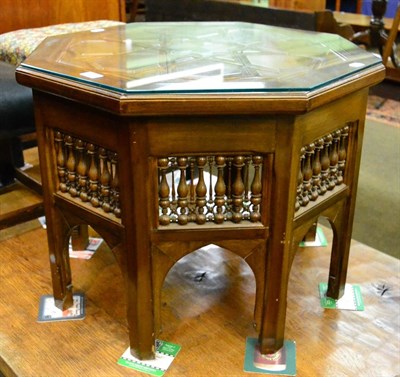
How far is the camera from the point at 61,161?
1.14 meters

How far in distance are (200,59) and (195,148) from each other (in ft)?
0.80

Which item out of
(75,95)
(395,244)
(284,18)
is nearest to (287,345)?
(75,95)

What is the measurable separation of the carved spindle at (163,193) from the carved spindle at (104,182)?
111mm

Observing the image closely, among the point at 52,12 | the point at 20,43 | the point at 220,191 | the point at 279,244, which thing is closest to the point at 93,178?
the point at 220,191

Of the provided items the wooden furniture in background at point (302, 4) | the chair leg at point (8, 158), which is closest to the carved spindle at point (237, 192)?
the chair leg at point (8, 158)

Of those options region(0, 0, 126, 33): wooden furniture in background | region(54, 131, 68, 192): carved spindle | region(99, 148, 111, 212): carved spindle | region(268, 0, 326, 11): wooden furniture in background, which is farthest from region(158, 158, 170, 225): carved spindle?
region(268, 0, 326, 11): wooden furniture in background

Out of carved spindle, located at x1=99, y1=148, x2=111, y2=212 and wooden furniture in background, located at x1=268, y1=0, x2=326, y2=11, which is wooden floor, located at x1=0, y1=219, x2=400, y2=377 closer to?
carved spindle, located at x1=99, y1=148, x2=111, y2=212

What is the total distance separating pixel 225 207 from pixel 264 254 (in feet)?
0.40

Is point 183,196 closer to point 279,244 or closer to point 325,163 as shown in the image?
point 279,244

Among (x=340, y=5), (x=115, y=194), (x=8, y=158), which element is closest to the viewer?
(x=115, y=194)

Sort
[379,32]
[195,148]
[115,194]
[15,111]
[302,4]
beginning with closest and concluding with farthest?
[195,148] < [115,194] < [15,111] < [379,32] < [302,4]

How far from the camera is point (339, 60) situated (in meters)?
1.11

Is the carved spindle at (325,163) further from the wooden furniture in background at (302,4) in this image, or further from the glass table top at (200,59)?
the wooden furniture in background at (302,4)

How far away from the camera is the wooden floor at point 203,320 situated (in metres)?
1.19
